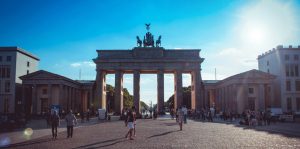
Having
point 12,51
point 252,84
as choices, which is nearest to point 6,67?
point 12,51

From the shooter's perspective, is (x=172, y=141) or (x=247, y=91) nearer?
(x=172, y=141)

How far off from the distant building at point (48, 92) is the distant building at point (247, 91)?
37424 millimetres

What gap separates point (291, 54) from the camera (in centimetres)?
7881

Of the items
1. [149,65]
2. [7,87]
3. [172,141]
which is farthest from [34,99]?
[172,141]

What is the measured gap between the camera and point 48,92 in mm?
74750

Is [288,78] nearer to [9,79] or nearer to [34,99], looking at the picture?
[34,99]

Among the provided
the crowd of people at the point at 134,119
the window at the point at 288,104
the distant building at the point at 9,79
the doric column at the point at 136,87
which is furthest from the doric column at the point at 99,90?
the window at the point at 288,104

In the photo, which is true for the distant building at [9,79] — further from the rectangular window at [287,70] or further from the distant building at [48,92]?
the rectangular window at [287,70]

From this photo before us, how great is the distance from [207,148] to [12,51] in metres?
74.1

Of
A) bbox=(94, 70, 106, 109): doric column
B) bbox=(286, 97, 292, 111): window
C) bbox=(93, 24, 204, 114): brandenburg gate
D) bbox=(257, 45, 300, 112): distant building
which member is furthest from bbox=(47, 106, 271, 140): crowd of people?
bbox=(286, 97, 292, 111): window

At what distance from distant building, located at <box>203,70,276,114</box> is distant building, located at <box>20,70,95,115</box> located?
123ft

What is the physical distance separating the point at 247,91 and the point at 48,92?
47.9 m

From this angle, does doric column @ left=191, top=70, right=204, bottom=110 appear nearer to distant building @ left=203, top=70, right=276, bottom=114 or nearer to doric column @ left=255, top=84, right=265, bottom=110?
distant building @ left=203, top=70, right=276, bottom=114

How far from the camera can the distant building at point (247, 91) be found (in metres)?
72.1
